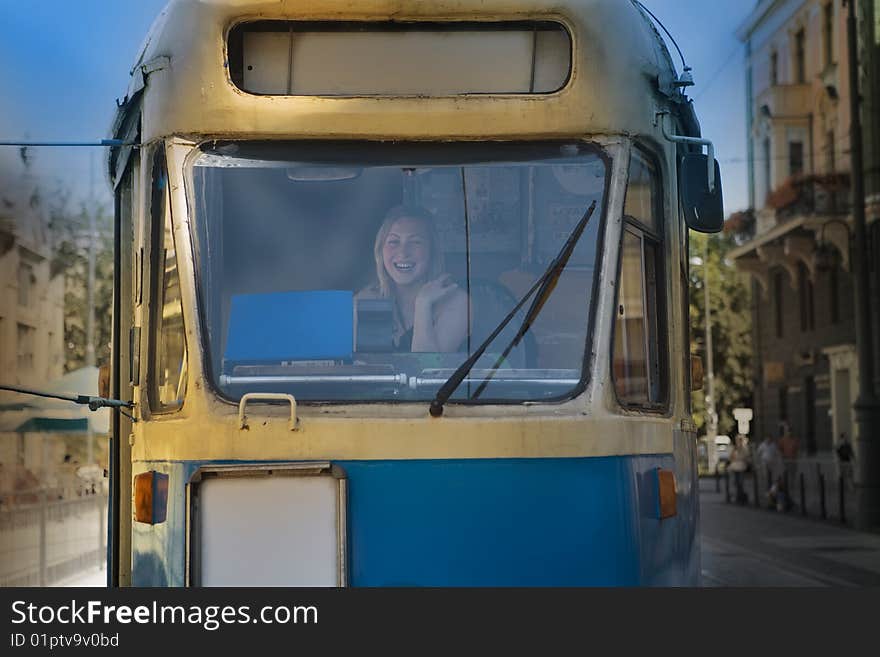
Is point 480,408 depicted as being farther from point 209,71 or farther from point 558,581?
Result: point 209,71

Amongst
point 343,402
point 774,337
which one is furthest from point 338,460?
point 774,337

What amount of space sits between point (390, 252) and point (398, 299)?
17 centimetres

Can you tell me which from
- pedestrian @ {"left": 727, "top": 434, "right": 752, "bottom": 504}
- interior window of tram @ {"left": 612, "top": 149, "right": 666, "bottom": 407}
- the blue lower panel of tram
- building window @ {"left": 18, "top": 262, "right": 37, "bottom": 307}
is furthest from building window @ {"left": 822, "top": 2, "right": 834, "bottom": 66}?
the blue lower panel of tram

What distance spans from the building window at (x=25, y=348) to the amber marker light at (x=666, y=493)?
17.9 meters

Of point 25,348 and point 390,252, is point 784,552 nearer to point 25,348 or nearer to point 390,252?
point 25,348

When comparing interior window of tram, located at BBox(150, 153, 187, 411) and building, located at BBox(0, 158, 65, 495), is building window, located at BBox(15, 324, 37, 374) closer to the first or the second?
building, located at BBox(0, 158, 65, 495)

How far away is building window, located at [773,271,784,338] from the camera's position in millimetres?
44725

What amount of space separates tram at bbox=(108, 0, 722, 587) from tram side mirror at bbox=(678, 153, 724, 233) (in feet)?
0.68

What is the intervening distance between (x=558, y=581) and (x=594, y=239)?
3.94 ft

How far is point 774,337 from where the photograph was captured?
45.6m

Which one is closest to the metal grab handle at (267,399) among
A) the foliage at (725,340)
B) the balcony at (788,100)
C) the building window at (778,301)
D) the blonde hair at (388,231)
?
the blonde hair at (388,231)

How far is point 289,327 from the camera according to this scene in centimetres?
556

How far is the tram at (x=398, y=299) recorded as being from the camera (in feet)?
17.4

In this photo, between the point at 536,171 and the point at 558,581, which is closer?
the point at 558,581
